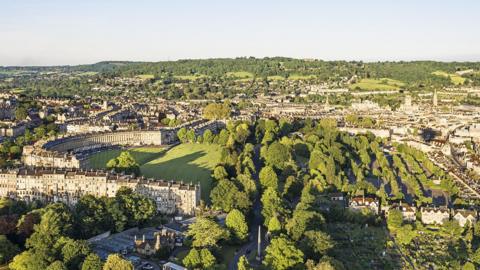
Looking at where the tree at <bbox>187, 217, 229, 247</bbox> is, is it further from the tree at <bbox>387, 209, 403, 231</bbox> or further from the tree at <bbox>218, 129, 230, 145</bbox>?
the tree at <bbox>218, 129, 230, 145</bbox>

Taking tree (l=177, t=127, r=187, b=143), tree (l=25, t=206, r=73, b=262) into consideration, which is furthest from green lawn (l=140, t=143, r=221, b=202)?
tree (l=25, t=206, r=73, b=262)

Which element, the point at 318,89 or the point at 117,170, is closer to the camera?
the point at 117,170

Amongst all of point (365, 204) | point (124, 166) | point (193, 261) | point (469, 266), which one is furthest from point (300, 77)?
point (193, 261)

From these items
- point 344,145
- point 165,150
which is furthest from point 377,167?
point 165,150

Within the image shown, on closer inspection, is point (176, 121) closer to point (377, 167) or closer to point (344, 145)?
point (344, 145)

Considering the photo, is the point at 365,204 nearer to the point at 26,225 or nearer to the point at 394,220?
the point at 394,220

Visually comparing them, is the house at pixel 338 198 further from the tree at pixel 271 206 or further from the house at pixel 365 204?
the tree at pixel 271 206
